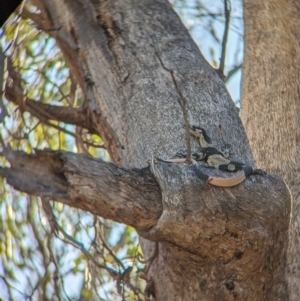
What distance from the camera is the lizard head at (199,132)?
309 cm

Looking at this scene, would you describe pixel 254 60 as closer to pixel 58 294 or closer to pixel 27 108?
pixel 27 108

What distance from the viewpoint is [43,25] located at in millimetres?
3896

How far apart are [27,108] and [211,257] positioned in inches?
54.9

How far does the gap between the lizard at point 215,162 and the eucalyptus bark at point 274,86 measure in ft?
1.65

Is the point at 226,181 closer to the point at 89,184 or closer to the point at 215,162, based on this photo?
the point at 215,162

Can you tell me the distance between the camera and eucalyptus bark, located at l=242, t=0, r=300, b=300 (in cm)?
354

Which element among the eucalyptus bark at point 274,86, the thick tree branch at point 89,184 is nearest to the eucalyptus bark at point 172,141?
the thick tree branch at point 89,184

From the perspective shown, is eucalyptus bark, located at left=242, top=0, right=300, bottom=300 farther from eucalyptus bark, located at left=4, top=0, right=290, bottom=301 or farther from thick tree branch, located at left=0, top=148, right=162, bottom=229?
thick tree branch, located at left=0, top=148, right=162, bottom=229

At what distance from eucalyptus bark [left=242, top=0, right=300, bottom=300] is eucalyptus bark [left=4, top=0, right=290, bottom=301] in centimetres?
38

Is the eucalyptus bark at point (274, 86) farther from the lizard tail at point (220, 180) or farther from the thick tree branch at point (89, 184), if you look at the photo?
the thick tree branch at point (89, 184)

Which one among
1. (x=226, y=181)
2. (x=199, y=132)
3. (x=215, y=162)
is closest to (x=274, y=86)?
(x=199, y=132)

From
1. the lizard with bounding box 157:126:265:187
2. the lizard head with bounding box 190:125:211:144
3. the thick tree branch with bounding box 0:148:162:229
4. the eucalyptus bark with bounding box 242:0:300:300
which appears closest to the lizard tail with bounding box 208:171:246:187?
the lizard with bounding box 157:126:265:187

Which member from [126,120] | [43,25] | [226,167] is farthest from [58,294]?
[43,25]

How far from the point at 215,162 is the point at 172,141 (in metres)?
0.31
